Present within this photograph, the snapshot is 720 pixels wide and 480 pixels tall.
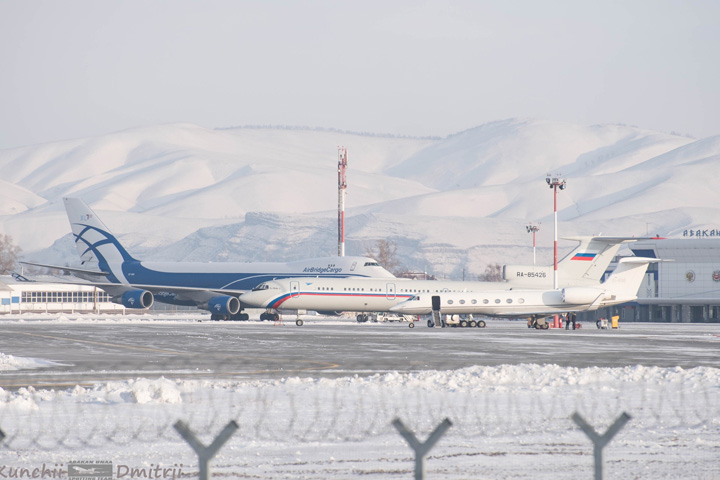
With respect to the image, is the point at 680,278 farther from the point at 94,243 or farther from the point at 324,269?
the point at 94,243

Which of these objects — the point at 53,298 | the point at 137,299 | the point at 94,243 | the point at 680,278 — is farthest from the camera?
the point at 53,298

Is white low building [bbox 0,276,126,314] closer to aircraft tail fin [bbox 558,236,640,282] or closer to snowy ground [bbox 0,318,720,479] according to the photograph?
aircraft tail fin [bbox 558,236,640,282]

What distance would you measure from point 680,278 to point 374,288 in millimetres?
63657

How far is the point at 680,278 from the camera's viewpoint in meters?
126

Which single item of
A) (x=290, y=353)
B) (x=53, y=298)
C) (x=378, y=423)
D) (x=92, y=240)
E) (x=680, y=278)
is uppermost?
(x=92, y=240)

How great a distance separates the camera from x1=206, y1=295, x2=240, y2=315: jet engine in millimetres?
78713

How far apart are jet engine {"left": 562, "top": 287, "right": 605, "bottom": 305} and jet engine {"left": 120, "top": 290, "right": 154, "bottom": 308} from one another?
3474 centimetres

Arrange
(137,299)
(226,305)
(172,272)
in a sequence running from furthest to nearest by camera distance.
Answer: (172,272)
(137,299)
(226,305)

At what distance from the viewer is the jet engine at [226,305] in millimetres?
78713

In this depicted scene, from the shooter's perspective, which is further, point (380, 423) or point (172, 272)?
point (172, 272)

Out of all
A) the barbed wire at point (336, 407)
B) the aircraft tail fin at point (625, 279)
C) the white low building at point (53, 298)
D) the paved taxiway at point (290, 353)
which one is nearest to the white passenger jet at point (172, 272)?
the aircraft tail fin at point (625, 279)

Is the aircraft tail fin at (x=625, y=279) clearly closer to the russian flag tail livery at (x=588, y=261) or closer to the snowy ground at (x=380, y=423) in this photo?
the russian flag tail livery at (x=588, y=261)

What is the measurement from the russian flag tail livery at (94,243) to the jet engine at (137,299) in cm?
784

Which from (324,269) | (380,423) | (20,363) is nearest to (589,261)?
(324,269)
